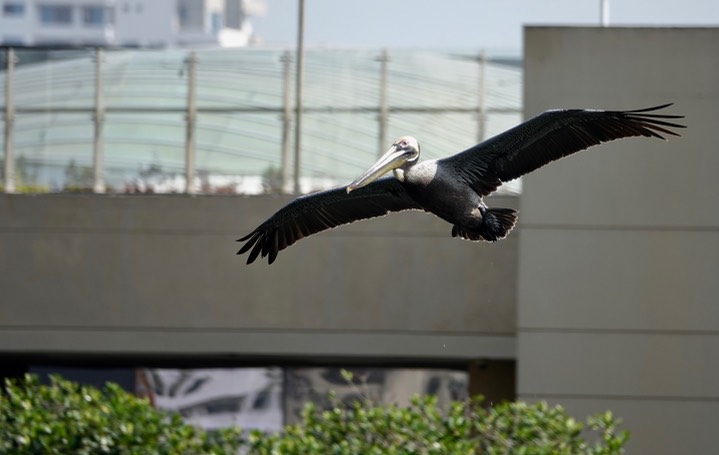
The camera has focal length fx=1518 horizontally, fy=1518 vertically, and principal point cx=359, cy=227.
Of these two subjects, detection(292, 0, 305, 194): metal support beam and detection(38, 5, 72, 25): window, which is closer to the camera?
detection(292, 0, 305, 194): metal support beam

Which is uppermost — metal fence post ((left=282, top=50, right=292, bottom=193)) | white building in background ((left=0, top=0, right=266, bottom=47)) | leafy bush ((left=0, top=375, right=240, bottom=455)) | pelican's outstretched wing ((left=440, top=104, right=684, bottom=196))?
white building in background ((left=0, top=0, right=266, bottom=47))

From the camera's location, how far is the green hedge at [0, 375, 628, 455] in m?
8.65

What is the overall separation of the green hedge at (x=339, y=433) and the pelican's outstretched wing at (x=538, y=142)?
9.85ft

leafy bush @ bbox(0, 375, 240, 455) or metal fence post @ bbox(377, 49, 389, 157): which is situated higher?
metal fence post @ bbox(377, 49, 389, 157)

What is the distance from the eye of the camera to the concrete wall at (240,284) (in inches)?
460

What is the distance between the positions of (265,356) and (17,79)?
2.94m

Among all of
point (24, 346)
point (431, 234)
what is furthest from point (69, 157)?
point (431, 234)

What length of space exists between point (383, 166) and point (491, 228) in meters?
0.88

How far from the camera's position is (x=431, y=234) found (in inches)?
458

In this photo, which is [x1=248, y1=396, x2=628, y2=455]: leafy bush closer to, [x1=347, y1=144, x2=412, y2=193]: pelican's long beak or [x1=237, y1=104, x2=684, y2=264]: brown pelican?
[x1=237, y1=104, x2=684, y2=264]: brown pelican

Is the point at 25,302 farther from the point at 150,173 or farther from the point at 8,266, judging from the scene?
the point at 150,173

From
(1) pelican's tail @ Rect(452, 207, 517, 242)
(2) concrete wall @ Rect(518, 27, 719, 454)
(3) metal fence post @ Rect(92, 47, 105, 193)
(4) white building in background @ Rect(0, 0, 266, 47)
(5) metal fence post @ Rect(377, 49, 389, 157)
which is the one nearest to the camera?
(1) pelican's tail @ Rect(452, 207, 517, 242)

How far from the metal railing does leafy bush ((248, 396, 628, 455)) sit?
111 inches

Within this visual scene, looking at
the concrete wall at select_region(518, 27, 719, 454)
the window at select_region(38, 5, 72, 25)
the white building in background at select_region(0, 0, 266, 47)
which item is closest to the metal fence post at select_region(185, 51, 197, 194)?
the concrete wall at select_region(518, 27, 719, 454)
